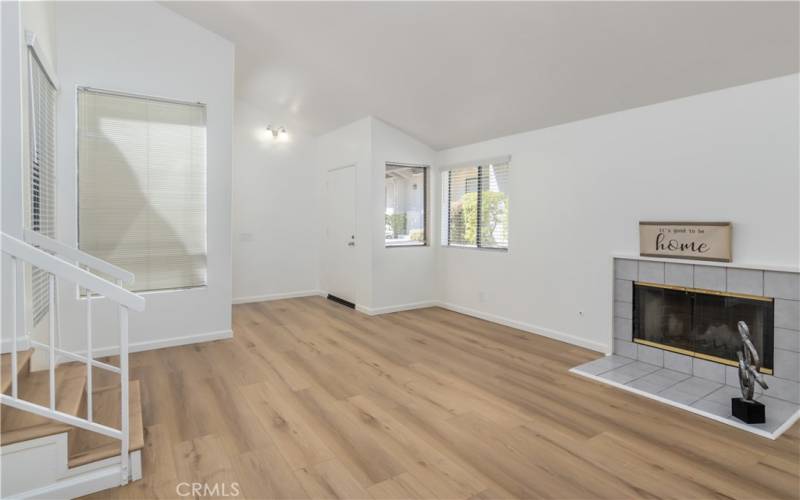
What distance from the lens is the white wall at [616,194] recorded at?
2969 millimetres

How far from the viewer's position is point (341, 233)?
6.33 metres

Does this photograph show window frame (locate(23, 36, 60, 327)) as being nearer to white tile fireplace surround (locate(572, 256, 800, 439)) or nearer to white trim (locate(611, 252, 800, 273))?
white tile fireplace surround (locate(572, 256, 800, 439))

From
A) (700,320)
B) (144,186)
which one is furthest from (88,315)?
(700,320)

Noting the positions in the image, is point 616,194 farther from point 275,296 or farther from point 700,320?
point 275,296

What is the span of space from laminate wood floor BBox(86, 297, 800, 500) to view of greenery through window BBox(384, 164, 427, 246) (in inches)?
84.8

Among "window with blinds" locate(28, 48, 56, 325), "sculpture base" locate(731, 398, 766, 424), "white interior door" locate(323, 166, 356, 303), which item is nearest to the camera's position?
"sculpture base" locate(731, 398, 766, 424)

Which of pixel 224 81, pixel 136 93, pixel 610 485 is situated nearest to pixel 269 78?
pixel 224 81

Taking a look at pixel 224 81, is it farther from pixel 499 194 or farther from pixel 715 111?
pixel 715 111

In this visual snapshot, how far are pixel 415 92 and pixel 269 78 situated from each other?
75.7 inches

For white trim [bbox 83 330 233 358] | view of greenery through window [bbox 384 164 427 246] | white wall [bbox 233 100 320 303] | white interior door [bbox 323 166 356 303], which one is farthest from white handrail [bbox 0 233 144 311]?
white wall [bbox 233 100 320 303]

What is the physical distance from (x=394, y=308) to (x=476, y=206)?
1737 millimetres

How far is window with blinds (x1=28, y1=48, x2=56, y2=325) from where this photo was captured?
295 centimetres

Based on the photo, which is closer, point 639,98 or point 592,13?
point 592,13

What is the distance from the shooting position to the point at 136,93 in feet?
13.2
